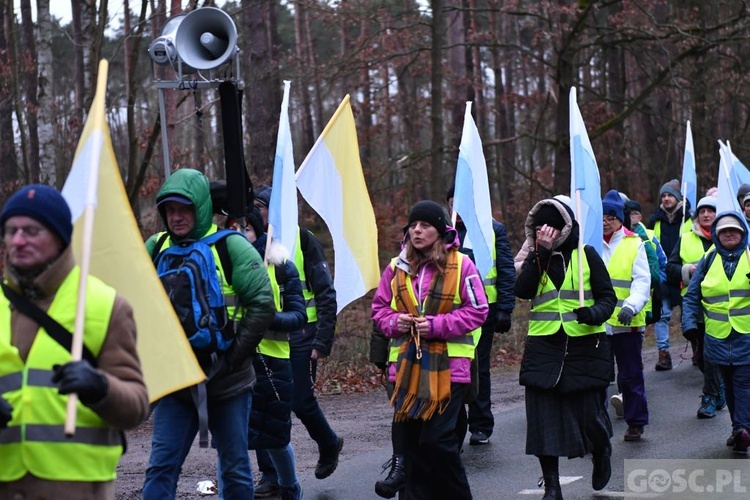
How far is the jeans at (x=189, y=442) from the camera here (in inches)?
224

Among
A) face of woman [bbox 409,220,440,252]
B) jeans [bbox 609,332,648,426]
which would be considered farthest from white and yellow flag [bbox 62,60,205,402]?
jeans [bbox 609,332,648,426]

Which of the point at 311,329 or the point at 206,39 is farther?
the point at 311,329

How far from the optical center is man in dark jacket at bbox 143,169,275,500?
5.67 meters

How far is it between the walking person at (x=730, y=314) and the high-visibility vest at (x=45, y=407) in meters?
6.45

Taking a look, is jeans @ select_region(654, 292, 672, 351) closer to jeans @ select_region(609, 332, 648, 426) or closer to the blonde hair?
jeans @ select_region(609, 332, 648, 426)

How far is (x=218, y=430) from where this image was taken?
19.3 feet

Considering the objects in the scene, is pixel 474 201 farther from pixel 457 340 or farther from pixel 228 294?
pixel 228 294

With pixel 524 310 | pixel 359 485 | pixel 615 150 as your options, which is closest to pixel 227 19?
pixel 359 485

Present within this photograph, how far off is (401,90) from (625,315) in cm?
2676

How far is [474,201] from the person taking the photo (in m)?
9.45

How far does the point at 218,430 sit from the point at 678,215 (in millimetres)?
10111

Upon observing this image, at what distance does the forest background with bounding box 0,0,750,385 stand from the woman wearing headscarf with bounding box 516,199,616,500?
3063 mm

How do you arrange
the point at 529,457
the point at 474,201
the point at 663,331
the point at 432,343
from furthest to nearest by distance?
the point at 663,331, the point at 474,201, the point at 529,457, the point at 432,343

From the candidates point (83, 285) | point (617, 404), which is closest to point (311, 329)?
point (617, 404)
